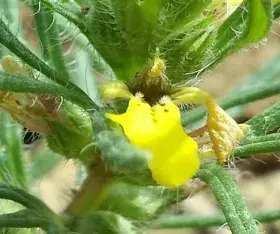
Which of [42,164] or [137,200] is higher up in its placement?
[42,164]

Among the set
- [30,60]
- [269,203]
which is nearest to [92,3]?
[30,60]

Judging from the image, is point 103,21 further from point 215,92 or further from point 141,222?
point 215,92

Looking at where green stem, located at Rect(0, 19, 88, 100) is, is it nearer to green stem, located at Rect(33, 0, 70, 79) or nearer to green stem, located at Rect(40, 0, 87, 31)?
green stem, located at Rect(40, 0, 87, 31)

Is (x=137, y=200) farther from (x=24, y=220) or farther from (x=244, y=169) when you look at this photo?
(x=244, y=169)

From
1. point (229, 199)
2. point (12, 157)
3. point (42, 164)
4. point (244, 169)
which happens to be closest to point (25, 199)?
point (12, 157)

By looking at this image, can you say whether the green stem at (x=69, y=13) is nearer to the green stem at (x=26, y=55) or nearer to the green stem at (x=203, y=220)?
the green stem at (x=26, y=55)

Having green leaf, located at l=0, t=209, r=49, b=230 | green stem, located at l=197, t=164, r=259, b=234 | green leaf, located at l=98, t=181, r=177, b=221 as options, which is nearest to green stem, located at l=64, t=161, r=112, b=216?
green leaf, located at l=98, t=181, r=177, b=221
